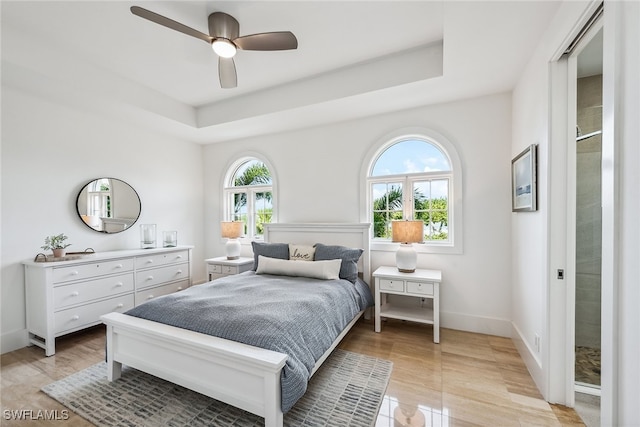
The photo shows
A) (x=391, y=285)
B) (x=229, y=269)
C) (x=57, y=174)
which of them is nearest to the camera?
(x=391, y=285)

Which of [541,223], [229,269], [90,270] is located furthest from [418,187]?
[90,270]

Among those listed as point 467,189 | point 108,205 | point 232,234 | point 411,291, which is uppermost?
point 467,189

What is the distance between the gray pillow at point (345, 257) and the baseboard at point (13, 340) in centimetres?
307

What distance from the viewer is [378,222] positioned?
3.54m

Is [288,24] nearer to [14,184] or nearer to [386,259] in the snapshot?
[386,259]

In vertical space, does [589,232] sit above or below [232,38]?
below

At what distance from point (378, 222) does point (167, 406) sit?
2.77m

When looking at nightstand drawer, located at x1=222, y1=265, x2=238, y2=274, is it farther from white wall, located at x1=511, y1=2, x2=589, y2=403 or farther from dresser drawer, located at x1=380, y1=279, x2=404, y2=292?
white wall, located at x1=511, y1=2, x2=589, y2=403

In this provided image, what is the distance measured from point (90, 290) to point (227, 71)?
105 inches

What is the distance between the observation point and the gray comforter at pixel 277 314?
165 cm

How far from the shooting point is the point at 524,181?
228 centimetres

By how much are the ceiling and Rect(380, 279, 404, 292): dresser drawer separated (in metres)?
2.00

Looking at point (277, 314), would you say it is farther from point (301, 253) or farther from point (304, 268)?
point (301, 253)

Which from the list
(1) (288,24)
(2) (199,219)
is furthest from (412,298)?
(2) (199,219)
